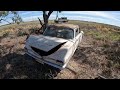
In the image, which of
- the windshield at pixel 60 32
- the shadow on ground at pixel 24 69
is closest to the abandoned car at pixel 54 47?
the windshield at pixel 60 32

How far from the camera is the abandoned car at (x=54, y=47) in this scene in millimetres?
5414

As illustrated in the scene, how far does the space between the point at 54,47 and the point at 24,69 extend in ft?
5.36

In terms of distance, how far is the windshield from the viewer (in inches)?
261

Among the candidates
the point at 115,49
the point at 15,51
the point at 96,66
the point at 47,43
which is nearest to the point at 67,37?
the point at 47,43

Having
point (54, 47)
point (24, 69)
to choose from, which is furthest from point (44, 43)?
point (24, 69)

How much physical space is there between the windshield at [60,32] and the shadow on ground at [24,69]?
1267 mm

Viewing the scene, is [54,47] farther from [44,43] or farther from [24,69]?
[24,69]

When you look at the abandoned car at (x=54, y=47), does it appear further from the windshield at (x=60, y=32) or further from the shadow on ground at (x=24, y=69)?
the shadow on ground at (x=24, y=69)

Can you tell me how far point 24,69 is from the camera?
6.44m

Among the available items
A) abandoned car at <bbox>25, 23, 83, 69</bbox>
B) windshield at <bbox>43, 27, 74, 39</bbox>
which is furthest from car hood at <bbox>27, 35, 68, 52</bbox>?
windshield at <bbox>43, 27, 74, 39</bbox>

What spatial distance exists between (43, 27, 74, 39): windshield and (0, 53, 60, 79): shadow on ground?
127cm

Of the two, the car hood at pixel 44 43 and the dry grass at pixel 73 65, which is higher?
the car hood at pixel 44 43

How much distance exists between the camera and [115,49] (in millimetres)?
9570
